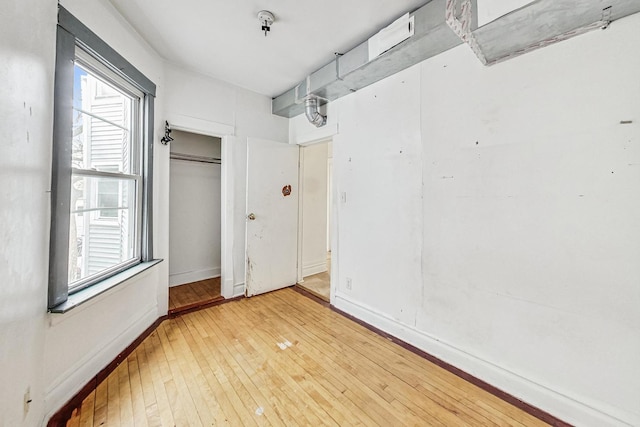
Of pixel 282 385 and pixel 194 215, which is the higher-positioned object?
pixel 194 215

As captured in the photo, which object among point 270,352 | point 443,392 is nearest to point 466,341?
point 443,392

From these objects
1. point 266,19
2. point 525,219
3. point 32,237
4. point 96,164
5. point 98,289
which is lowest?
point 98,289

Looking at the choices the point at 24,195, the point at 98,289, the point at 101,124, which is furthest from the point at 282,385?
the point at 101,124

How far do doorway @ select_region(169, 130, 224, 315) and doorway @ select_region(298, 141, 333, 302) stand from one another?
1317mm

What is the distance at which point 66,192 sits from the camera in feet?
4.62

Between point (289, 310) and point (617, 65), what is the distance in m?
3.01

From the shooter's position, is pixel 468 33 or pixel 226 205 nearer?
pixel 468 33

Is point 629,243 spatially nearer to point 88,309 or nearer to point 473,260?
point 473,260

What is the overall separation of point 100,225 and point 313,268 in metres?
2.71

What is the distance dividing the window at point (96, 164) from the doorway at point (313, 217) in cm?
190

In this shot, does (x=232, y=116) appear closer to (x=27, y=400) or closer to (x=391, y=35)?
(x=391, y=35)

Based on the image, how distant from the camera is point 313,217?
152 inches

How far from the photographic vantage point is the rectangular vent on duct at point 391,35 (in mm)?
1689

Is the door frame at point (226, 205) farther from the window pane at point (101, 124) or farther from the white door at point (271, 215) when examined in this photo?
the window pane at point (101, 124)
